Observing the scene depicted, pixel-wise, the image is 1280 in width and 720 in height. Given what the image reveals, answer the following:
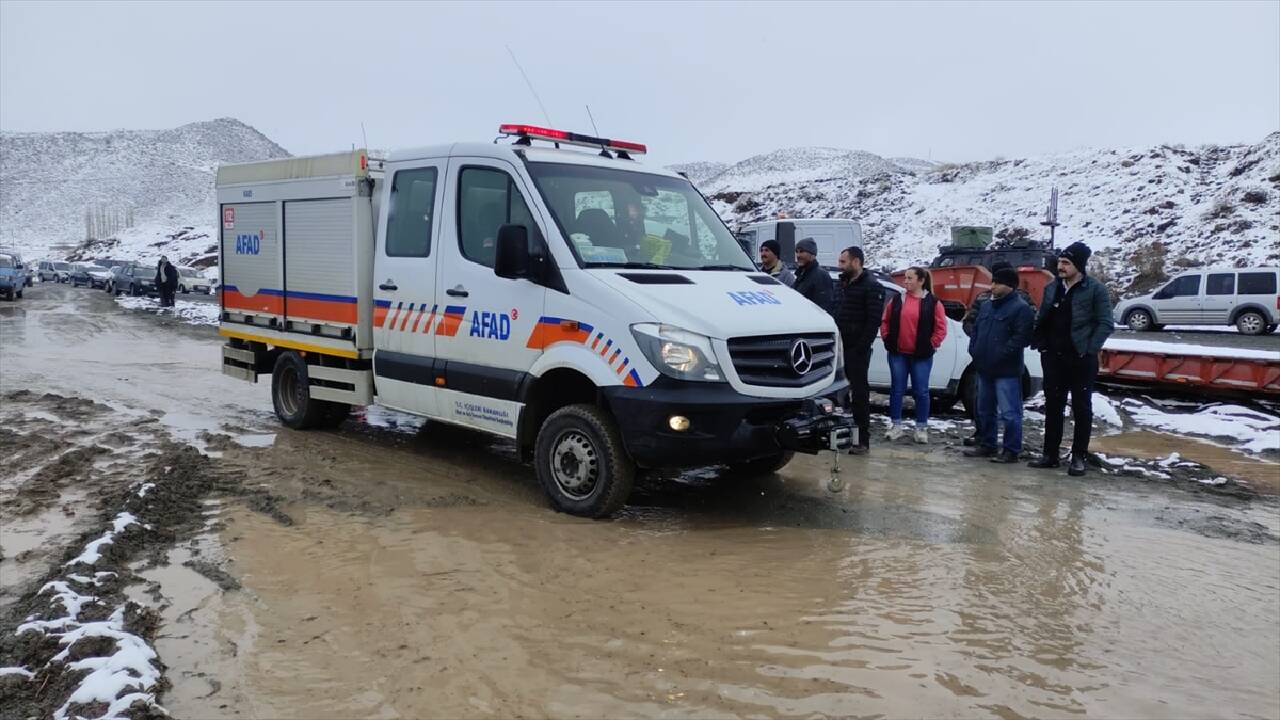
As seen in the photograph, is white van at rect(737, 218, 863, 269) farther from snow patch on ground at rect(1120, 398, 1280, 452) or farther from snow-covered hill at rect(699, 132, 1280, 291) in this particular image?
snow-covered hill at rect(699, 132, 1280, 291)

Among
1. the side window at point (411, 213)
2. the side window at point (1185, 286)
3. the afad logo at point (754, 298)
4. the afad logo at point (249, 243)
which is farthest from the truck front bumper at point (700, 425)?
the side window at point (1185, 286)

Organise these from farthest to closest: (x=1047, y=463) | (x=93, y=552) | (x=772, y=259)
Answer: (x=772, y=259) < (x=1047, y=463) < (x=93, y=552)

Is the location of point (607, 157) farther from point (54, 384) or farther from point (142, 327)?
point (142, 327)

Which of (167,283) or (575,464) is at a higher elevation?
(167,283)

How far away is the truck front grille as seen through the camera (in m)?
5.95

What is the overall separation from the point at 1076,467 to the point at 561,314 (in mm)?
4846

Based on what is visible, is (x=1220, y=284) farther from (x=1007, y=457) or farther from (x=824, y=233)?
(x=1007, y=457)

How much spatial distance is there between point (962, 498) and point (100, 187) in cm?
12366

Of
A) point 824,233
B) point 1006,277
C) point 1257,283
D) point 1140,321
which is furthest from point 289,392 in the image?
point 1257,283

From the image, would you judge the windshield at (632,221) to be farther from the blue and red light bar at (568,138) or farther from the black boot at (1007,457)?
the black boot at (1007,457)

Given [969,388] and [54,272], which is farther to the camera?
[54,272]

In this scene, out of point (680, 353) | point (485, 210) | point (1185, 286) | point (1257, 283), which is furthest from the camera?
point (1185, 286)

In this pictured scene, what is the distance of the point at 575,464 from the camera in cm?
641

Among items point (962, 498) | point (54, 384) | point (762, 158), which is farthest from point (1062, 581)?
point (762, 158)
